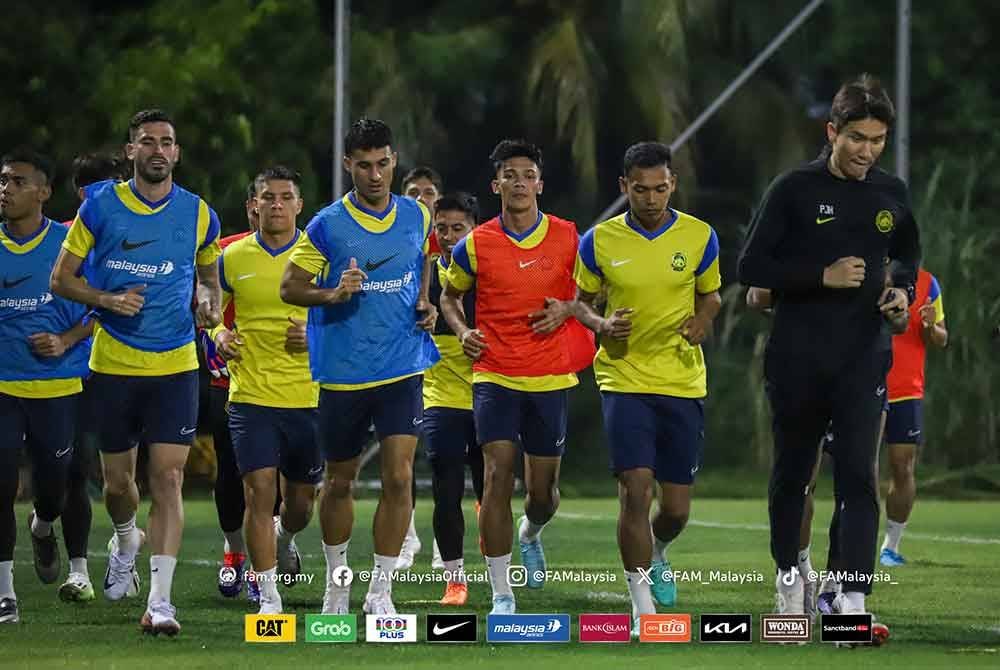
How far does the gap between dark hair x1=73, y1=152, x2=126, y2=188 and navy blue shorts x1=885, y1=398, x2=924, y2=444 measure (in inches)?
197

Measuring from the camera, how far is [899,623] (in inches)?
405

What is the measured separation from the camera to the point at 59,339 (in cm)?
1081

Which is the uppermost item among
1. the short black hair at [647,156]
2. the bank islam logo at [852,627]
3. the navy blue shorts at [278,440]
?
the short black hair at [647,156]

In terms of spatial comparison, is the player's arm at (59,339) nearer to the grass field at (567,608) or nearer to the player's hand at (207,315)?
the player's hand at (207,315)

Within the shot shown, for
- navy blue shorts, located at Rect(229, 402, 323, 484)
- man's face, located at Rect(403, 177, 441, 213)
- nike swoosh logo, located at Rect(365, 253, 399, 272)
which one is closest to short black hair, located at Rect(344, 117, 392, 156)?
nike swoosh logo, located at Rect(365, 253, 399, 272)

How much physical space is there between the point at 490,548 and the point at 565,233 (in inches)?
60.8

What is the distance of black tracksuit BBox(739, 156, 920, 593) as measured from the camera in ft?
30.3

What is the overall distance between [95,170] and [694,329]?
12.4 feet

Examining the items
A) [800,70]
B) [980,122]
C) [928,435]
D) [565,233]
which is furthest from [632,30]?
[565,233]

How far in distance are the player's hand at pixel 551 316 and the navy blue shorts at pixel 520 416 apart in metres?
0.35

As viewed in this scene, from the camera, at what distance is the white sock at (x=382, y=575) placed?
9945 millimetres

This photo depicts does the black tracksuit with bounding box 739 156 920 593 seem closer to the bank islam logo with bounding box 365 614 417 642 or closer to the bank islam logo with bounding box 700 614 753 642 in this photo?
the bank islam logo with bounding box 700 614 753 642

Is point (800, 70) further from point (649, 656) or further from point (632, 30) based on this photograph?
point (649, 656)

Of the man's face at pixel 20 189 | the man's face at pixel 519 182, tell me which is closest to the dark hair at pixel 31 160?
the man's face at pixel 20 189
